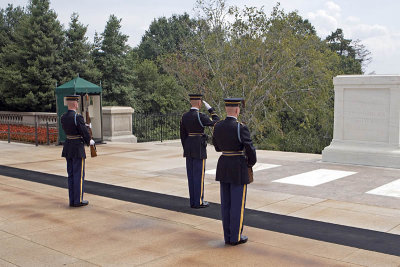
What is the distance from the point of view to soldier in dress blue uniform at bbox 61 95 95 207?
727 centimetres

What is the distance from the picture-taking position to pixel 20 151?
14914 mm

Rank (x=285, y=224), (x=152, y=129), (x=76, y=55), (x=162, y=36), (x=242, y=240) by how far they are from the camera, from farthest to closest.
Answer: (x=162, y=36), (x=76, y=55), (x=152, y=129), (x=285, y=224), (x=242, y=240)

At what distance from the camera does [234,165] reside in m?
5.35

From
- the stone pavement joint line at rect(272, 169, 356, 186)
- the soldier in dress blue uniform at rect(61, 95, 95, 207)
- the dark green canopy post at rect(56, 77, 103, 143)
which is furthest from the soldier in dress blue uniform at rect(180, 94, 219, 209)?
the dark green canopy post at rect(56, 77, 103, 143)

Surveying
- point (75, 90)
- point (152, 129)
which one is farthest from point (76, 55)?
point (75, 90)

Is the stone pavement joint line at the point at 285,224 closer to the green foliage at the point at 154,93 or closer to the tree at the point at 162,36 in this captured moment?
the green foliage at the point at 154,93

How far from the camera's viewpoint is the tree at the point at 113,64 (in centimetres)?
3403

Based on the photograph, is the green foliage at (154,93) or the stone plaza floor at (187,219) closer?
the stone plaza floor at (187,219)

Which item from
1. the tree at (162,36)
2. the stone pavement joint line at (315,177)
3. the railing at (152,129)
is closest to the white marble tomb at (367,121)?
the stone pavement joint line at (315,177)

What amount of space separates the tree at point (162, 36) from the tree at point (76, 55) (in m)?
24.2

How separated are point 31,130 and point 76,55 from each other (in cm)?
1301

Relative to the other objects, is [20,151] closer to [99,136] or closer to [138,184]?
[99,136]

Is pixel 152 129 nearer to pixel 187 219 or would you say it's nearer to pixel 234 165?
pixel 187 219

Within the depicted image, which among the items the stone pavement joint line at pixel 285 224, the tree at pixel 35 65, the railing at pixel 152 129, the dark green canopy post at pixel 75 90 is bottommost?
the stone pavement joint line at pixel 285 224
